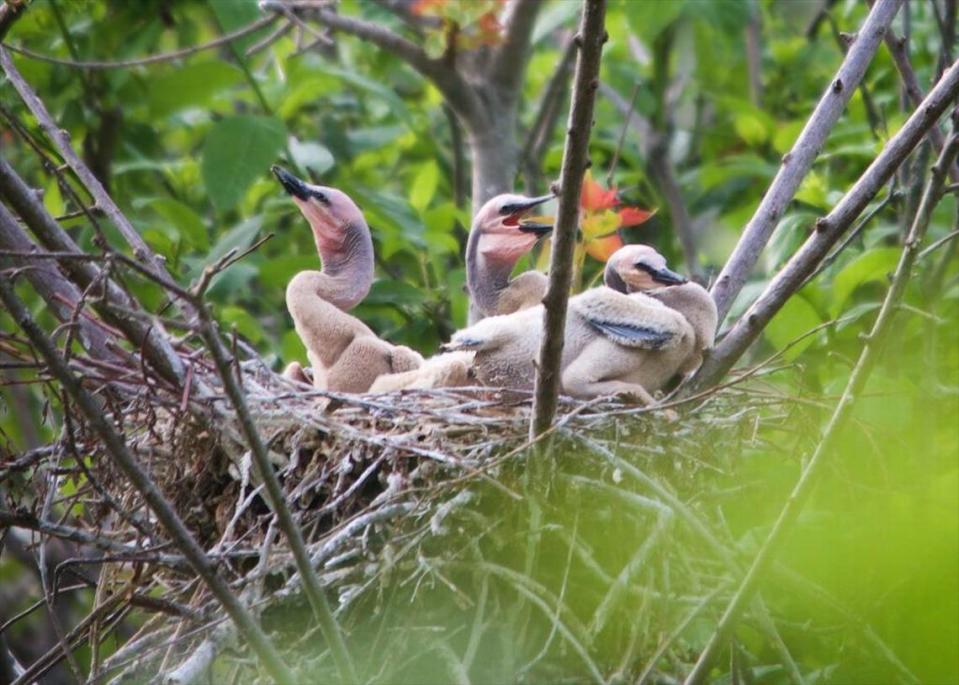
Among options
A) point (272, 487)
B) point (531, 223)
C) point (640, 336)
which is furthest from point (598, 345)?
point (272, 487)

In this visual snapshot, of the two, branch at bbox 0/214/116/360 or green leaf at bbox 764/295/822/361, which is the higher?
branch at bbox 0/214/116/360

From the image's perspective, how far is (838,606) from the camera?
2.80 meters

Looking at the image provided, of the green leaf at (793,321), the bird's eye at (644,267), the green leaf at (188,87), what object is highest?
the green leaf at (188,87)

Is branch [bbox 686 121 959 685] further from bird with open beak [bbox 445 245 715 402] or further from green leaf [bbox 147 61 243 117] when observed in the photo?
green leaf [bbox 147 61 243 117]

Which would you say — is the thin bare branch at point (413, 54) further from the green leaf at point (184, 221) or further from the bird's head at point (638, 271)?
the bird's head at point (638, 271)

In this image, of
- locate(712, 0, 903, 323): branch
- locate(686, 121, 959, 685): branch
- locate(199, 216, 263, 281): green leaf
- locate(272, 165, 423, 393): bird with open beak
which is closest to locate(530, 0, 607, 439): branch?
locate(686, 121, 959, 685): branch

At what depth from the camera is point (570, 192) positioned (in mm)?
2561

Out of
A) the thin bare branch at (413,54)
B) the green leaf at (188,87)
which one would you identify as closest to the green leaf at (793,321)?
the thin bare branch at (413,54)

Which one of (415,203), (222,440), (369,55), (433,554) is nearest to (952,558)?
(433,554)

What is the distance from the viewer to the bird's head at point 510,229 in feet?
14.0

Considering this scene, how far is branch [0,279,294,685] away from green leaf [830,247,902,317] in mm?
2617

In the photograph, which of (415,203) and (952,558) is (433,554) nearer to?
(952,558)

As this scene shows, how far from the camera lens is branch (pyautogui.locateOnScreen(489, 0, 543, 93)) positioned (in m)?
5.62

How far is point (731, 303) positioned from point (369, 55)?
12.0 ft
